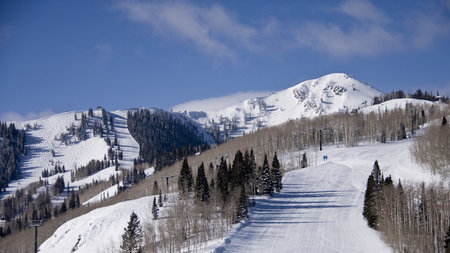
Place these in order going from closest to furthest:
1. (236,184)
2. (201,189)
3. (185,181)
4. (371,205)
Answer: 1. (371,205)
2. (201,189)
3. (236,184)
4. (185,181)

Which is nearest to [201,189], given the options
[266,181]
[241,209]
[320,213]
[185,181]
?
[241,209]

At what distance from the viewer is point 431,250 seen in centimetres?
3002

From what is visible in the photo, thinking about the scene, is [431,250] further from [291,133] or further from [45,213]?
[45,213]

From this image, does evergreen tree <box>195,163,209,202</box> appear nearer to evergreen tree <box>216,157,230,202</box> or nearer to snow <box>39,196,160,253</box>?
evergreen tree <box>216,157,230,202</box>

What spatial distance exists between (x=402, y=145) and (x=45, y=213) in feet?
419

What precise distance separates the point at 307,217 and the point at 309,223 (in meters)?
3.31

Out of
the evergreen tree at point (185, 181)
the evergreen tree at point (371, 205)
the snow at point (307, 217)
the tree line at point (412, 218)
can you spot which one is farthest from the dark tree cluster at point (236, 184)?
the tree line at point (412, 218)

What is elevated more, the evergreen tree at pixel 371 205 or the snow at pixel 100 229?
the evergreen tree at pixel 371 205

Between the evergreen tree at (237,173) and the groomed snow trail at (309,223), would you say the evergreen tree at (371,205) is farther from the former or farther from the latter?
the evergreen tree at (237,173)

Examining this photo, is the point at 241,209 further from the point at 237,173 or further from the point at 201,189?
the point at 237,173

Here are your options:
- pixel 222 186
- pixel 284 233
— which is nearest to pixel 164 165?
pixel 222 186

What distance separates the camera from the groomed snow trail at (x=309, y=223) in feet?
120

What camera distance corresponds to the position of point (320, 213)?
52.2 m

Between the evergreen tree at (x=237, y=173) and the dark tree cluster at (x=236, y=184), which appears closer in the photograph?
the dark tree cluster at (x=236, y=184)
